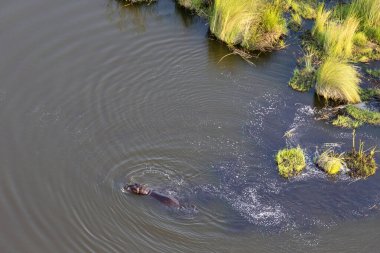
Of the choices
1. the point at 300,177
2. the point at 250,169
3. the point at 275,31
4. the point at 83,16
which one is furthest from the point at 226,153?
the point at 83,16

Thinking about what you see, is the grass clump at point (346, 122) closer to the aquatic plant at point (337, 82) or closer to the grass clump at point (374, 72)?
the aquatic plant at point (337, 82)

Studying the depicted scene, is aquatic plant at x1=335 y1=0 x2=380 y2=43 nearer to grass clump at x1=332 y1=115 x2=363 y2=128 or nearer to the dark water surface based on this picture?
the dark water surface

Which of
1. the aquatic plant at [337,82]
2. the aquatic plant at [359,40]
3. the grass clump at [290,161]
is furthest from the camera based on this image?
the aquatic plant at [359,40]

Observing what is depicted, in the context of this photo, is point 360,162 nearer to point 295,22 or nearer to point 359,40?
point 359,40

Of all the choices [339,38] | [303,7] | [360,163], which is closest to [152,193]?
[360,163]

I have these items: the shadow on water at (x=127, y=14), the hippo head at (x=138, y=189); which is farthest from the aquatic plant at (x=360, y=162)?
the shadow on water at (x=127, y=14)
